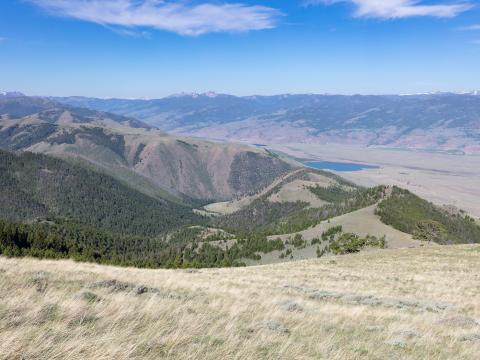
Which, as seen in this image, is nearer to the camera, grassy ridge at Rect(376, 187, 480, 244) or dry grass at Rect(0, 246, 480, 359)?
dry grass at Rect(0, 246, 480, 359)

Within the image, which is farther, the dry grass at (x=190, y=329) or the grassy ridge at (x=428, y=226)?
the grassy ridge at (x=428, y=226)

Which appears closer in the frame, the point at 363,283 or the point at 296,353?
the point at 296,353

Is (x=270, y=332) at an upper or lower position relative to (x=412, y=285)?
upper

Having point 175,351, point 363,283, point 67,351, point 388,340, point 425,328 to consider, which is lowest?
point 363,283

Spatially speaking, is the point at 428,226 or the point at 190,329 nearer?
the point at 190,329

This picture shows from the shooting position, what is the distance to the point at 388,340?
459 inches

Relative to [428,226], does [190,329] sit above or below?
above

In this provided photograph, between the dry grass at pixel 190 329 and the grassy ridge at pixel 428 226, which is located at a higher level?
the dry grass at pixel 190 329

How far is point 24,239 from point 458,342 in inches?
5852

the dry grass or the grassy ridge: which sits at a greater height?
the dry grass

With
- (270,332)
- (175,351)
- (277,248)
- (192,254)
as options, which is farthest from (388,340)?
(192,254)

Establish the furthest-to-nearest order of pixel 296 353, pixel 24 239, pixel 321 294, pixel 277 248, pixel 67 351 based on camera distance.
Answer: pixel 277 248 < pixel 24 239 < pixel 321 294 < pixel 296 353 < pixel 67 351

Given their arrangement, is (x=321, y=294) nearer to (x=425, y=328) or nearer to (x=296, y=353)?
(x=425, y=328)

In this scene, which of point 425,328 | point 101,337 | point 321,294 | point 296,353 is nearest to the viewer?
point 101,337
